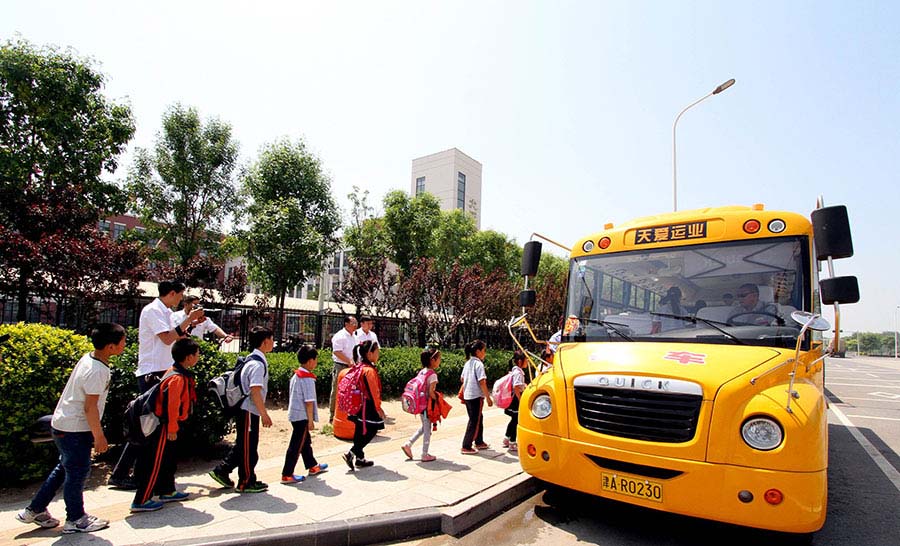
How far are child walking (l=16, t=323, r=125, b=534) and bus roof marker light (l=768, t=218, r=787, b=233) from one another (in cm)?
601

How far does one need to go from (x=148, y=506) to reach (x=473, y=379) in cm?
377

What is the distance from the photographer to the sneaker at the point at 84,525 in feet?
12.5

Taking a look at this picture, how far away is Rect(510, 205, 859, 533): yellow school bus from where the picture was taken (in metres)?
3.54

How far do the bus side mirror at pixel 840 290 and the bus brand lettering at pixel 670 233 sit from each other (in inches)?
44.9

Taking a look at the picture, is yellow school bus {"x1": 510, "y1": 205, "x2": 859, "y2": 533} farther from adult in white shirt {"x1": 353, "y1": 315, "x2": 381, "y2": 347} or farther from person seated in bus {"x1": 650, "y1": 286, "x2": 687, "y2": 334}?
adult in white shirt {"x1": 353, "y1": 315, "x2": 381, "y2": 347}

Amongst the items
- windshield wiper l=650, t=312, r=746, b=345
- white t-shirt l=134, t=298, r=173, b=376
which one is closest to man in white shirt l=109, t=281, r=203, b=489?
white t-shirt l=134, t=298, r=173, b=376

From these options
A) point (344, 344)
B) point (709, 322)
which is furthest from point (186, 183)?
point (709, 322)

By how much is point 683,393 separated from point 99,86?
15.1m

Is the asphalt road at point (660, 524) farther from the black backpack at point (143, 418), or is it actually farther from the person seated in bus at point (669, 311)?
the black backpack at point (143, 418)

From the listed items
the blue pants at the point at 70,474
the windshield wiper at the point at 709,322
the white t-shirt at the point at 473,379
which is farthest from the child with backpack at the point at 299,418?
the windshield wiper at the point at 709,322

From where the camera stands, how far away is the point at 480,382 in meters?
6.59

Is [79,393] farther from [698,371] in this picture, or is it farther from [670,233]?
[670,233]

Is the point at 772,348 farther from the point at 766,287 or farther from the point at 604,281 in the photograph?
the point at 604,281

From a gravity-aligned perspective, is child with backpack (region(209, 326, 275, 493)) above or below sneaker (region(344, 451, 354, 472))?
above
